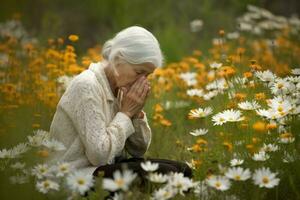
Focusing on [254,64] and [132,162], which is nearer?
[132,162]

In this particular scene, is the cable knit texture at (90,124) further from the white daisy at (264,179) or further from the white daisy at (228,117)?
the white daisy at (264,179)

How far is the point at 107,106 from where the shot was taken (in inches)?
137

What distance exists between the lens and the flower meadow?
2.89m

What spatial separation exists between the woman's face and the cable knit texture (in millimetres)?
104

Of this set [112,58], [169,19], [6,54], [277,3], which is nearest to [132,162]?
[112,58]

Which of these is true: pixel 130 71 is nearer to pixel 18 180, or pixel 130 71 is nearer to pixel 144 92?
pixel 144 92

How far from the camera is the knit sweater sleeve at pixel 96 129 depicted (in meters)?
3.25

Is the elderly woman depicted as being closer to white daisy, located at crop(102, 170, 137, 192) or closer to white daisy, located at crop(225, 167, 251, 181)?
white daisy, located at crop(225, 167, 251, 181)

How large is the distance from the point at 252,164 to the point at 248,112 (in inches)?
19.1

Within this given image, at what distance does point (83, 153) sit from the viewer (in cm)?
344

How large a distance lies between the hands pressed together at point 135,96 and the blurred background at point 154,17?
3.76 metres

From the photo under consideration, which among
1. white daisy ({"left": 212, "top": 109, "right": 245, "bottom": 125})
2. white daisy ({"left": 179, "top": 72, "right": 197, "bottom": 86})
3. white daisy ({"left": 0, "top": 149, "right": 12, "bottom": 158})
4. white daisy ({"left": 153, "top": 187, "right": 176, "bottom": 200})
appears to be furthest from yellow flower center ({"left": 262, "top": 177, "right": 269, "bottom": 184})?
white daisy ({"left": 179, "top": 72, "right": 197, "bottom": 86})

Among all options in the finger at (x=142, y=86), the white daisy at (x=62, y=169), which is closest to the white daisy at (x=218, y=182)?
the white daisy at (x=62, y=169)

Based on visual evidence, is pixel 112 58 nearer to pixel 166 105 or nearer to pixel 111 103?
pixel 111 103
